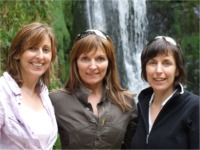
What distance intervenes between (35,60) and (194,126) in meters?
1.04

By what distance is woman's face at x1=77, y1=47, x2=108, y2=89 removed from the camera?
267 cm

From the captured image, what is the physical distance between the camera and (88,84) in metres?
2.81

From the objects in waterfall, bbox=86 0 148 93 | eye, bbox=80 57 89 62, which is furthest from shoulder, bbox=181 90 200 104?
waterfall, bbox=86 0 148 93

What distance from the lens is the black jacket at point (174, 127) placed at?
91.0 inches

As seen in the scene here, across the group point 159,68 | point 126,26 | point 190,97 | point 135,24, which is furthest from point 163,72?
point 135,24

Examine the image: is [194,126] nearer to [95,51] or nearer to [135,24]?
[95,51]

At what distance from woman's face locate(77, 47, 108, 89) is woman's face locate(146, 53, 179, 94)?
0.34 metres

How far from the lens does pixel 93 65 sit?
2.66 meters

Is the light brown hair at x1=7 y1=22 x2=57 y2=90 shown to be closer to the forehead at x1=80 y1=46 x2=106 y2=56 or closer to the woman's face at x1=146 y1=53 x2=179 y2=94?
the forehead at x1=80 y1=46 x2=106 y2=56

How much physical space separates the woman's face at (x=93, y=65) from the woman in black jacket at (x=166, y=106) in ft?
0.93

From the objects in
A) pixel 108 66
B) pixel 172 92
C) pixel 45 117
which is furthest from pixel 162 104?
pixel 45 117

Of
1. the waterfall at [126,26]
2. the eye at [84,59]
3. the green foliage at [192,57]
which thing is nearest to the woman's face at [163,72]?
the eye at [84,59]

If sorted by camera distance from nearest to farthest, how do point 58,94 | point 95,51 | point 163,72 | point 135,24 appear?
1. point 163,72
2. point 95,51
3. point 58,94
4. point 135,24

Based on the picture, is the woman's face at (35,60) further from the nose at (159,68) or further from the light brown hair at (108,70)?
the nose at (159,68)
